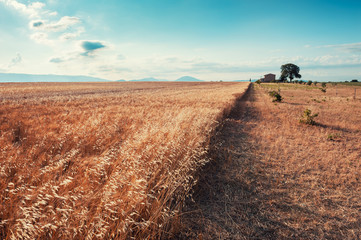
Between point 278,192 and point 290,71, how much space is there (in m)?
144

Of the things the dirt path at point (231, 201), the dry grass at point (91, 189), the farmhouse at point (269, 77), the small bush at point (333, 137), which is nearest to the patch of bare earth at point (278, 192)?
the dirt path at point (231, 201)

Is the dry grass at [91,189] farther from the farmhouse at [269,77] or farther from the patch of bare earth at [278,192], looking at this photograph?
the farmhouse at [269,77]

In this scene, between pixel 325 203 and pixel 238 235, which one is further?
pixel 325 203

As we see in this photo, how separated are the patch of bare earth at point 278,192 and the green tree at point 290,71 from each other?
13713 centimetres

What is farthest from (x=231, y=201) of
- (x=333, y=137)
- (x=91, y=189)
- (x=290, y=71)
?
(x=290, y=71)

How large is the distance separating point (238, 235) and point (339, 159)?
6231 mm

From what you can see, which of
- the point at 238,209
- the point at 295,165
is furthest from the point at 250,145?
the point at 238,209

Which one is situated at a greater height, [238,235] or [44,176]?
[44,176]

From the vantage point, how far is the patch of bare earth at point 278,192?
3.65 meters

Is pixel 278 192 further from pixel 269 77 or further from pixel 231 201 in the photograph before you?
pixel 269 77

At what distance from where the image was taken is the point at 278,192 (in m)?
4.91

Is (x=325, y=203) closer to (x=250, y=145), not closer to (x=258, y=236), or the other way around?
(x=258, y=236)

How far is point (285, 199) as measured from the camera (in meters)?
4.64

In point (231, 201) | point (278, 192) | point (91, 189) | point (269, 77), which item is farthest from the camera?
point (269, 77)
